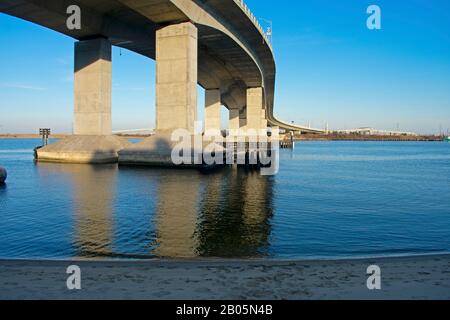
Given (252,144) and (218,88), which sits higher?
(218,88)

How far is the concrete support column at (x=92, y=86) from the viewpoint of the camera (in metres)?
34.9

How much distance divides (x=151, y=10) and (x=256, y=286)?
29.0 metres

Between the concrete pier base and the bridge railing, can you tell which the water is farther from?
the bridge railing

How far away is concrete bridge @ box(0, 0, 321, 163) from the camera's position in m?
29.7

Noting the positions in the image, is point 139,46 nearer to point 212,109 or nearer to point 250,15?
point 250,15

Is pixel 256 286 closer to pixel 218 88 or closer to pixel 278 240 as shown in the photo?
pixel 278 240

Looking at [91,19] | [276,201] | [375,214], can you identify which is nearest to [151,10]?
[91,19]

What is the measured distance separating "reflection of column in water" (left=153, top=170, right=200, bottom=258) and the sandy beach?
9.20 feet

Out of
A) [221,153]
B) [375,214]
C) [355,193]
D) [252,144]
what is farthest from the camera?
[252,144]

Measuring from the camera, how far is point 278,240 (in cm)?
902

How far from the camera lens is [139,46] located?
1619 inches

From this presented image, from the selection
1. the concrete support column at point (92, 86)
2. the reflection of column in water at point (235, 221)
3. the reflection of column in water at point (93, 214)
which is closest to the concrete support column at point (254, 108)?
the concrete support column at point (92, 86)
